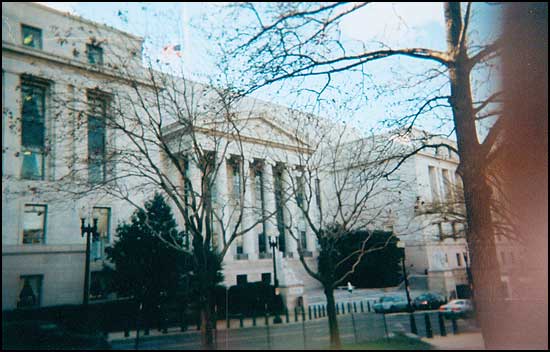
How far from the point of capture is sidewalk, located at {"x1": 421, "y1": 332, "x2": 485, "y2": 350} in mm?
6840

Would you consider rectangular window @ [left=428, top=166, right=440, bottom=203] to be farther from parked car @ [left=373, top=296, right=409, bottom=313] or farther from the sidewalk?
the sidewalk

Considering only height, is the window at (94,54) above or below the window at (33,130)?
above

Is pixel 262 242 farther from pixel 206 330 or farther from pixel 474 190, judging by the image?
pixel 474 190

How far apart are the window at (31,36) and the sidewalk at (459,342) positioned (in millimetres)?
9621

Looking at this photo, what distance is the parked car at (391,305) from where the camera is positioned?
33.8 ft

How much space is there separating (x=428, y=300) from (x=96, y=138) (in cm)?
926

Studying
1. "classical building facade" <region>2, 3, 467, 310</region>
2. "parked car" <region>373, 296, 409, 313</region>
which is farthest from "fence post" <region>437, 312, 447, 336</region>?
"classical building facade" <region>2, 3, 467, 310</region>

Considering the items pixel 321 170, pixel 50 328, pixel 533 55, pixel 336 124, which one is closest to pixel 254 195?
pixel 321 170

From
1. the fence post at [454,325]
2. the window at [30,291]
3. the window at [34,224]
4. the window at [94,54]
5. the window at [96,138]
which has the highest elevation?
the window at [94,54]

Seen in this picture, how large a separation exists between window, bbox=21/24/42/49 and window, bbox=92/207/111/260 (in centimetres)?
378

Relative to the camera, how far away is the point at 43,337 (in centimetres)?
634

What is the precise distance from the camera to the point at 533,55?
256 inches

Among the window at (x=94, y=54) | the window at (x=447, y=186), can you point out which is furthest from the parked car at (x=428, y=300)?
the window at (x=94, y=54)

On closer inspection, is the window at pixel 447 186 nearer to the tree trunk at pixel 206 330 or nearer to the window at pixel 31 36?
the tree trunk at pixel 206 330
